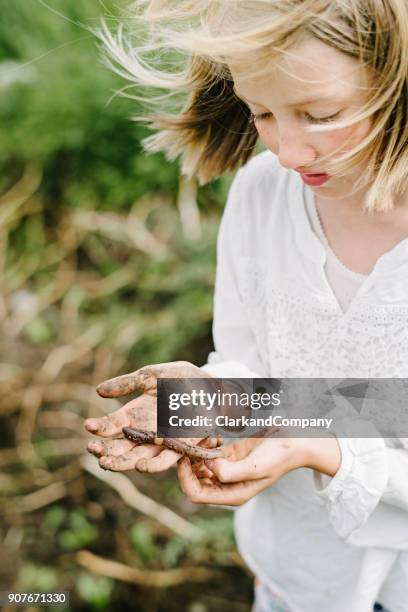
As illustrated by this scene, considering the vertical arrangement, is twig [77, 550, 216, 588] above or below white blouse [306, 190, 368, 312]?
below

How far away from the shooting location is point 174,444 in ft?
2.94

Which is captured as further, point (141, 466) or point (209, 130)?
point (209, 130)

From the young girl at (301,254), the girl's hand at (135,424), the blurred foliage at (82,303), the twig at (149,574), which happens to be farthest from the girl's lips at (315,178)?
the twig at (149,574)

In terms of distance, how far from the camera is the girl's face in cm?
75

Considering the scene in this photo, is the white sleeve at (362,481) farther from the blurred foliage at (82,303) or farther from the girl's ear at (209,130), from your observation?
the blurred foliage at (82,303)

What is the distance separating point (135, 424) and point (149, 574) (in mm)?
879

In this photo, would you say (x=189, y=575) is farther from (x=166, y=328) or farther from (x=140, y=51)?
(x=140, y=51)

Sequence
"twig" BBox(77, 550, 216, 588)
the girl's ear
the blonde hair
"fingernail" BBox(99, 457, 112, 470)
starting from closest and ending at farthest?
1. the blonde hair
2. "fingernail" BBox(99, 457, 112, 470)
3. the girl's ear
4. "twig" BBox(77, 550, 216, 588)

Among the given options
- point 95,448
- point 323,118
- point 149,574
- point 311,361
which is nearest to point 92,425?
point 95,448

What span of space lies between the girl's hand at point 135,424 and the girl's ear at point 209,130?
11.5 inches

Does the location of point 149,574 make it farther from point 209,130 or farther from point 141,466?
point 209,130

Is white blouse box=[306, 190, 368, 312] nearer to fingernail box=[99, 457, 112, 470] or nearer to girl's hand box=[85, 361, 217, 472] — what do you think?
girl's hand box=[85, 361, 217, 472]

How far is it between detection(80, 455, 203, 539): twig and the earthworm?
0.91m

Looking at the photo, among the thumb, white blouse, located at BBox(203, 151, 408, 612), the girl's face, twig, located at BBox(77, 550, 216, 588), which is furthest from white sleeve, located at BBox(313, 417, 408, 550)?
twig, located at BBox(77, 550, 216, 588)
